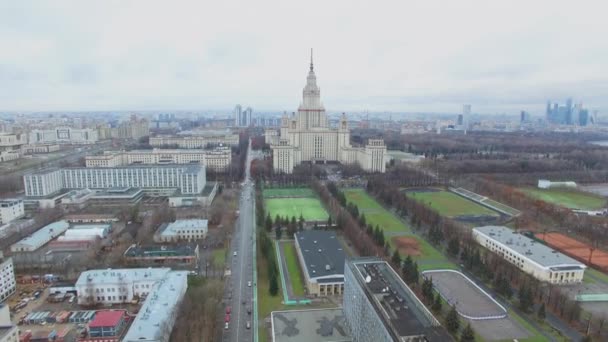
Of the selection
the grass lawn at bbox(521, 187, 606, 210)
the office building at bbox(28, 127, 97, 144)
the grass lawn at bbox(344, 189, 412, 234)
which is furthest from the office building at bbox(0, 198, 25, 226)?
the office building at bbox(28, 127, 97, 144)

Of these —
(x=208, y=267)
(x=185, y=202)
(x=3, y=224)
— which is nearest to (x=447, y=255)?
(x=208, y=267)

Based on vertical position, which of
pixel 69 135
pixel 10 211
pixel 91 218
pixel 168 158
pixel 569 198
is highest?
pixel 69 135

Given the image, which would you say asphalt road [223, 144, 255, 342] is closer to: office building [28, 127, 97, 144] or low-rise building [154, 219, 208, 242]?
low-rise building [154, 219, 208, 242]

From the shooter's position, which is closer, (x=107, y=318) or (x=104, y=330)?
(x=104, y=330)

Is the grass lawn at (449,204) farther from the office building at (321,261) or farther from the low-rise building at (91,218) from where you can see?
the low-rise building at (91,218)

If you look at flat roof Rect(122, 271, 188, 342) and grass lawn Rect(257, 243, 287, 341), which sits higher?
flat roof Rect(122, 271, 188, 342)

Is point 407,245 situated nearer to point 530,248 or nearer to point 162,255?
point 530,248

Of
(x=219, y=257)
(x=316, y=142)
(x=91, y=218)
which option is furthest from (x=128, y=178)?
(x=316, y=142)

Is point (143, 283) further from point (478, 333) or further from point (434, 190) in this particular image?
point (434, 190)
